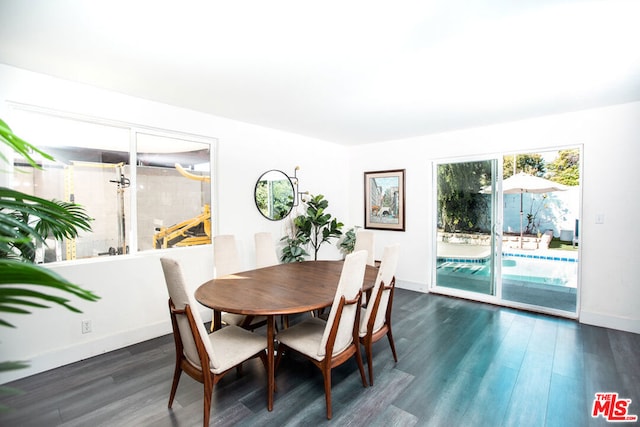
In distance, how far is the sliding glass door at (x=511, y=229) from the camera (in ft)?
12.6

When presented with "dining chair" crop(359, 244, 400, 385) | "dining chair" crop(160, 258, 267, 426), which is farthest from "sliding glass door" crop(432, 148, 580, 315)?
"dining chair" crop(160, 258, 267, 426)

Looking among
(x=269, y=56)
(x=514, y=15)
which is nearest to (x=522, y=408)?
(x=514, y=15)

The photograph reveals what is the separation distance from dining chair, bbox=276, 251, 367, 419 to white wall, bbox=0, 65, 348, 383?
5.70 feet

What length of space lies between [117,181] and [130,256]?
78 centimetres

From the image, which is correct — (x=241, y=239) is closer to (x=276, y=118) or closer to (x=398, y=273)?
(x=276, y=118)

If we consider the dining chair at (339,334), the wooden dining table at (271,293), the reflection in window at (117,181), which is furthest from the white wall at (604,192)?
the reflection in window at (117,181)

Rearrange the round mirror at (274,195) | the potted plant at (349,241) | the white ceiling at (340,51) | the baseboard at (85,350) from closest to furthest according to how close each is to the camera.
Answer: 1. the white ceiling at (340,51)
2. the baseboard at (85,350)
3. the round mirror at (274,195)
4. the potted plant at (349,241)

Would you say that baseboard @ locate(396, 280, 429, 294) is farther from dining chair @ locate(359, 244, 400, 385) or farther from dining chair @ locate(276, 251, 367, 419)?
dining chair @ locate(276, 251, 367, 419)

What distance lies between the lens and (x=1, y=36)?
204cm

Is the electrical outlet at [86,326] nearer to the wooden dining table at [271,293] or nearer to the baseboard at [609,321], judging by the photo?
the wooden dining table at [271,293]

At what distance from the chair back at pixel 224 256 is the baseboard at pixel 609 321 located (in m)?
4.06

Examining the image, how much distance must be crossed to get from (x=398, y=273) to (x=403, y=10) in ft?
13.3

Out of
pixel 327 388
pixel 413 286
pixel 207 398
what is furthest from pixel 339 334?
pixel 413 286

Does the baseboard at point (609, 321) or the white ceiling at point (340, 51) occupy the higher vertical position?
the white ceiling at point (340, 51)
